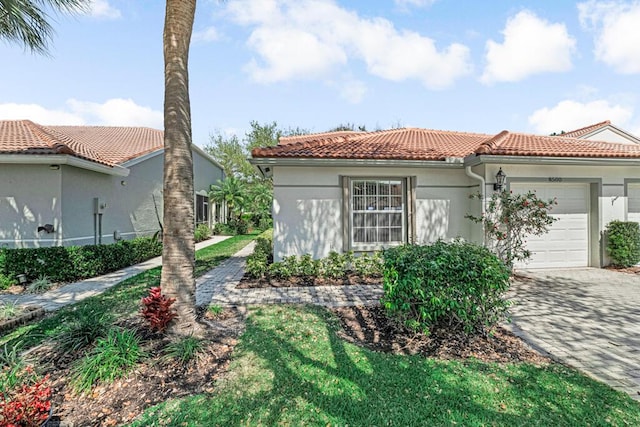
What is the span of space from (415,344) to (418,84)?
14733 mm

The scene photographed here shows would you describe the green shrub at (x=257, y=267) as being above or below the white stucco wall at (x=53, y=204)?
below

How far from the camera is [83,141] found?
1392 centimetres

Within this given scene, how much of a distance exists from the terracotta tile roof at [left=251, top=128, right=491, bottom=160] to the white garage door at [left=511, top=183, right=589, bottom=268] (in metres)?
2.95

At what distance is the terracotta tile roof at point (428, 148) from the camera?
7.98 m

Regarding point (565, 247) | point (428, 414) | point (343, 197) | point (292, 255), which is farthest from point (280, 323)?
point (565, 247)

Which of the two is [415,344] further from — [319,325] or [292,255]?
[292,255]

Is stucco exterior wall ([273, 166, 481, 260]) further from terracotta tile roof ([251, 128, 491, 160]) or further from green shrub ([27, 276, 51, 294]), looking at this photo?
green shrub ([27, 276, 51, 294])

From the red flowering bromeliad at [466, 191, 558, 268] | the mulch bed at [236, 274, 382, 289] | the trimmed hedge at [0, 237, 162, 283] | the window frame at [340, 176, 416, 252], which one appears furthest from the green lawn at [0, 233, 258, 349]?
the red flowering bromeliad at [466, 191, 558, 268]

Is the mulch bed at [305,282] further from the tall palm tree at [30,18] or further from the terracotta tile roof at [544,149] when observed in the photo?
the tall palm tree at [30,18]

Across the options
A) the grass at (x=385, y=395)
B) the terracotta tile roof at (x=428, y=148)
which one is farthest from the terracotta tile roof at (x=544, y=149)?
the grass at (x=385, y=395)

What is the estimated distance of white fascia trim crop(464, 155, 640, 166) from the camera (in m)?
8.07

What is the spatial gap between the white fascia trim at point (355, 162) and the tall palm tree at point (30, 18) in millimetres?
4758

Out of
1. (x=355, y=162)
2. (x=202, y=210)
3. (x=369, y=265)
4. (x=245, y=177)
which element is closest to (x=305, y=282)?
(x=369, y=265)

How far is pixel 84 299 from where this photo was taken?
6.54m
